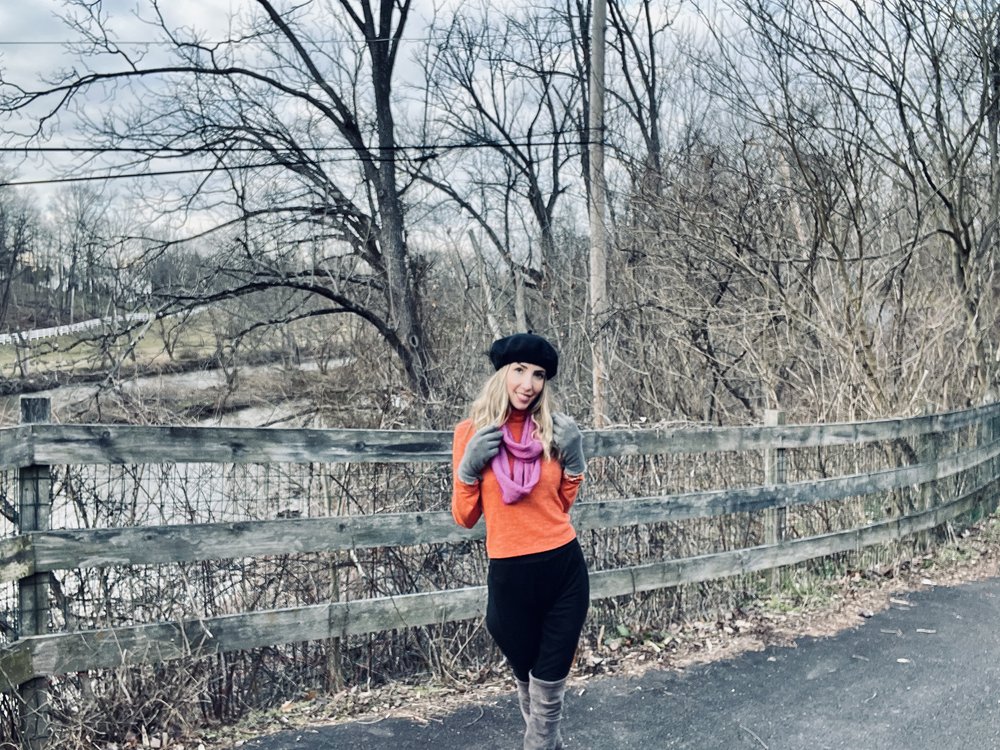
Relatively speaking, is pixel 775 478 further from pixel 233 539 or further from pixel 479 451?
pixel 233 539

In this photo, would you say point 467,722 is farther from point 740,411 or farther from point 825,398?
point 740,411

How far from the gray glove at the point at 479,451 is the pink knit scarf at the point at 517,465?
0.04 meters

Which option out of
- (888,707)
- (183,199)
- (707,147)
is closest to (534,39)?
(183,199)

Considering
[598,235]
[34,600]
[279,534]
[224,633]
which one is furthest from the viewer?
[598,235]

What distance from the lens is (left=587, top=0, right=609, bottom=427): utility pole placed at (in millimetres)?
11516

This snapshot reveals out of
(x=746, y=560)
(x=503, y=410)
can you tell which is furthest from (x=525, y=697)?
(x=746, y=560)

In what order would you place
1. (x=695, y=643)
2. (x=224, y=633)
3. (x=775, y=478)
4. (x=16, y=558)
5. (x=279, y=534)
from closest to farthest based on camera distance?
(x=16, y=558)
(x=224, y=633)
(x=279, y=534)
(x=695, y=643)
(x=775, y=478)

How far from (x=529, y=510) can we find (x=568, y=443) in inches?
11.9

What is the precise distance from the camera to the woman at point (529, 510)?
334 cm

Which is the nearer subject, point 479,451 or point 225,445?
point 479,451

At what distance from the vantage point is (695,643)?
18.7 feet

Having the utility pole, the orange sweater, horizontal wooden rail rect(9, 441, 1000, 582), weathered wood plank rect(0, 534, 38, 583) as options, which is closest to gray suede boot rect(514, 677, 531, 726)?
the orange sweater

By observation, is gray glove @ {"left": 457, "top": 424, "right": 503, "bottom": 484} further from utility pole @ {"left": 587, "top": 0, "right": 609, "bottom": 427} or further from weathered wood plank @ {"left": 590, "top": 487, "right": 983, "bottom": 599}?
utility pole @ {"left": 587, "top": 0, "right": 609, "bottom": 427}

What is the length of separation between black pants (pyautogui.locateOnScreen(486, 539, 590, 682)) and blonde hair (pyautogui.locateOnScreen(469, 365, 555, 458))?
1.37 ft
